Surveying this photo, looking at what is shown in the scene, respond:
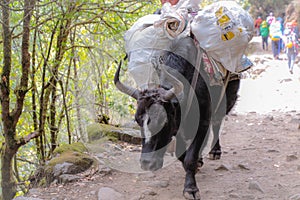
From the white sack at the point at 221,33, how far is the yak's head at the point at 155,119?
0.67 m

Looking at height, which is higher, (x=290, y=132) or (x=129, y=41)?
(x=129, y=41)

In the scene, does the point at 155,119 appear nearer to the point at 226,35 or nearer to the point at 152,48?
the point at 152,48

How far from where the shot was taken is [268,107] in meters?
9.40

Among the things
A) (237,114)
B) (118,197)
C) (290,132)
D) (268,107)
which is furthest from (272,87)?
(118,197)

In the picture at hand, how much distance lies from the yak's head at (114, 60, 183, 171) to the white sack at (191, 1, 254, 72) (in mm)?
666

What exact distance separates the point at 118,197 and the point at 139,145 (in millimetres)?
1967

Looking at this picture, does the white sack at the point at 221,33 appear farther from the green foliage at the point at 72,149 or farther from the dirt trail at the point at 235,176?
the green foliage at the point at 72,149

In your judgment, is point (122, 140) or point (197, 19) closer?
point (197, 19)

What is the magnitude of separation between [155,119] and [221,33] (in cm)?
111

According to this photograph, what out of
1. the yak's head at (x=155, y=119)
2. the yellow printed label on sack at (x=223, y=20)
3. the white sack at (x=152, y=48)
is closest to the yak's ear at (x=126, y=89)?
the yak's head at (x=155, y=119)

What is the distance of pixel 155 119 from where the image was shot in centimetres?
340

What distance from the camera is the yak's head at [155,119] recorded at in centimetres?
338

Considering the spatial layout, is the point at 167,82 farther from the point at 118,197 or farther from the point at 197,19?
the point at 118,197

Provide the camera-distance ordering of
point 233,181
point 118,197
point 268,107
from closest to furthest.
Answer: point 118,197 < point 233,181 < point 268,107
